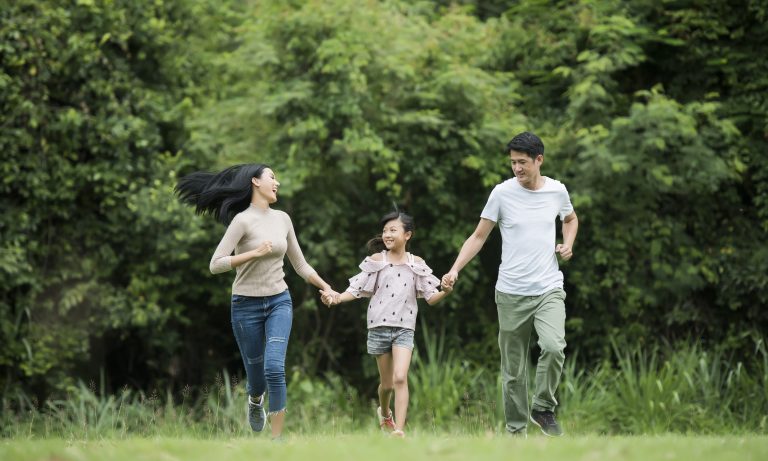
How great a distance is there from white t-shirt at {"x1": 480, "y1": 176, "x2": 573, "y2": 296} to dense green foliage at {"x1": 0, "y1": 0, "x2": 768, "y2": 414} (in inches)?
212

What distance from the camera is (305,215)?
44.1ft

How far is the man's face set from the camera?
24.5 feet

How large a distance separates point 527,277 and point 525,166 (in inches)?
34.3

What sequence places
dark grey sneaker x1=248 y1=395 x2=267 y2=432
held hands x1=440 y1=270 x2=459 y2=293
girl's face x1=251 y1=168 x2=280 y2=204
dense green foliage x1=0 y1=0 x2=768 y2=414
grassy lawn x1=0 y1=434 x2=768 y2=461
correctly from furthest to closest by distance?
1. dense green foliage x1=0 y1=0 x2=768 y2=414
2. dark grey sneaker x1=248 y1=395 x2=267 y2=432
3. girl's face x1=251 y1=168 x2=280 y2=204
4. held hands x1=440 y1=270 x2=459 y2=293
5. grassy lawn x1=0 y1=434 x2=768 y2=461

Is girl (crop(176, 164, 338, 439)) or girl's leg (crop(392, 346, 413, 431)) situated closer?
girl (crop(176, 164, 338, 439))

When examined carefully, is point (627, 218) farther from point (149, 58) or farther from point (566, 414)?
point (149, 58)

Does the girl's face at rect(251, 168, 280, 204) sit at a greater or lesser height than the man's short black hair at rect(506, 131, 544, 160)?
lesser

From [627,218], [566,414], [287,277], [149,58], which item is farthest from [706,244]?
[149,58]

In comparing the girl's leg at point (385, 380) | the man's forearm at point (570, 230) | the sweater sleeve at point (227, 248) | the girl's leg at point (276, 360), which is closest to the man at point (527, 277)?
the man's forearm at point (570, 230)

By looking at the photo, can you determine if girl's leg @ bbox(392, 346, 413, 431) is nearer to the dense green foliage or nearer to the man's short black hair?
the man's short black hair

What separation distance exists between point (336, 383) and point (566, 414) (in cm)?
337

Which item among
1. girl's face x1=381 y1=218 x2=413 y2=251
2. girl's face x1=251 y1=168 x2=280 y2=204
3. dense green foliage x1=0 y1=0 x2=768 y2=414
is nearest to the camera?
girl's face x1=251 y1=168 x2=280 y2=204

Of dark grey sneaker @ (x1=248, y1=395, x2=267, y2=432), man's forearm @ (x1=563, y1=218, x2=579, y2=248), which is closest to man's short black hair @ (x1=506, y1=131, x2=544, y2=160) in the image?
man's forearm @ (x1=563, y1=218, x2=579, y2=248)

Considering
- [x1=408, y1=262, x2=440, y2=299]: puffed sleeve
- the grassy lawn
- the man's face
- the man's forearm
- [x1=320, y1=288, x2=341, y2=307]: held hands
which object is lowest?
the grassy lawn
